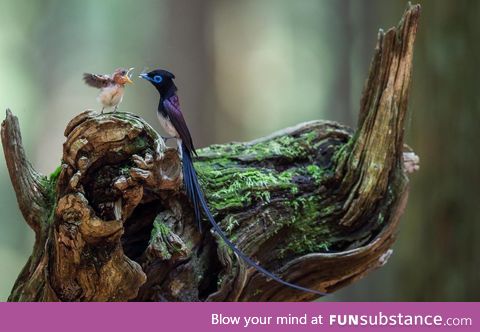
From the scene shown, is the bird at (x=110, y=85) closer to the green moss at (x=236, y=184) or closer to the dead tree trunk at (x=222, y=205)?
the dead tree trunk at (x=222, y=205)

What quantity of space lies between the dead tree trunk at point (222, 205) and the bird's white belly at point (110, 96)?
0.12 meters

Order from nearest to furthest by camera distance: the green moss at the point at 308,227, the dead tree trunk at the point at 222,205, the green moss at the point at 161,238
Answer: the dead tree trunk at the point at 222,205, the green moss at the point at 161,238, the green moss at the point at 308,227

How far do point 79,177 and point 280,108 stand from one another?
18.2 feet

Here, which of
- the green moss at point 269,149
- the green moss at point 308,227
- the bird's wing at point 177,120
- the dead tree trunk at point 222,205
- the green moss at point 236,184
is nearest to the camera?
the dead tree trunk at point 222,205

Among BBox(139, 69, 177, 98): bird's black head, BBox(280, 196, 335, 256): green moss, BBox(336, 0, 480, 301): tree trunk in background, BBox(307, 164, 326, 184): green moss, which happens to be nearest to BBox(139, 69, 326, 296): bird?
BBox(139, 69, 177, 98): bird's black head

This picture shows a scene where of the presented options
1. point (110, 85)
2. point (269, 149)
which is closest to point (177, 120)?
point (110, 85)

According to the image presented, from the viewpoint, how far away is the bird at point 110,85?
197cm

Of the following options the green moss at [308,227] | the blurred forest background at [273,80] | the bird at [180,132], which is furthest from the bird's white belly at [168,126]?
the blurred forest background at [273,80]

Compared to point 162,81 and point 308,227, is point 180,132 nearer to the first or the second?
point 162,81

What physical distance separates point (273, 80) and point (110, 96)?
5.18 metres

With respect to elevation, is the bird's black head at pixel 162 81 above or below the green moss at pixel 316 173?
above

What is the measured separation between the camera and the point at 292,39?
24.5 ft

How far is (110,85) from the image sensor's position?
6.53 feet

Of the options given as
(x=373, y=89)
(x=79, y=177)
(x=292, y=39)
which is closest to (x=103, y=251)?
(x=79, y=177)
